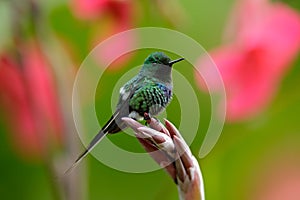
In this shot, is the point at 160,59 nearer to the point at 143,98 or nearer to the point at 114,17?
the point at 143,98

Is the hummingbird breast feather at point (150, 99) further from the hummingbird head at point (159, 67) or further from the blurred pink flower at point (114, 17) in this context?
the blurred pink flower at point (114, 17)

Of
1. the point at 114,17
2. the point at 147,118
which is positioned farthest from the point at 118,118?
the point at 114,17

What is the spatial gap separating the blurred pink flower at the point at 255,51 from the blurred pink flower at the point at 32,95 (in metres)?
0.10

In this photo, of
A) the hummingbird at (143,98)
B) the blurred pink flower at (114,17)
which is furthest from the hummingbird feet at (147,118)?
the blurred pink flower at (114,17)

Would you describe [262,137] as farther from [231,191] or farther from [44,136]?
[44,136]

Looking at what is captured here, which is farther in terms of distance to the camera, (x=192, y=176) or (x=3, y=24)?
(x=3, y=24)

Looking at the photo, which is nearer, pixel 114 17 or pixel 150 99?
pixel 150 99

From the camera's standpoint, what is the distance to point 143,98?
0.19m

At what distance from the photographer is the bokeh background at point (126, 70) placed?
14.3 inches

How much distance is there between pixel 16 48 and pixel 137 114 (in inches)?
7.1

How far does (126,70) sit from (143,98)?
13.0 inches

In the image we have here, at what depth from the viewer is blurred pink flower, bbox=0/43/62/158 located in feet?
1.33

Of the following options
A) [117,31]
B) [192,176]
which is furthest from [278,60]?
[192,176]

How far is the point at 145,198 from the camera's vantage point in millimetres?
574
